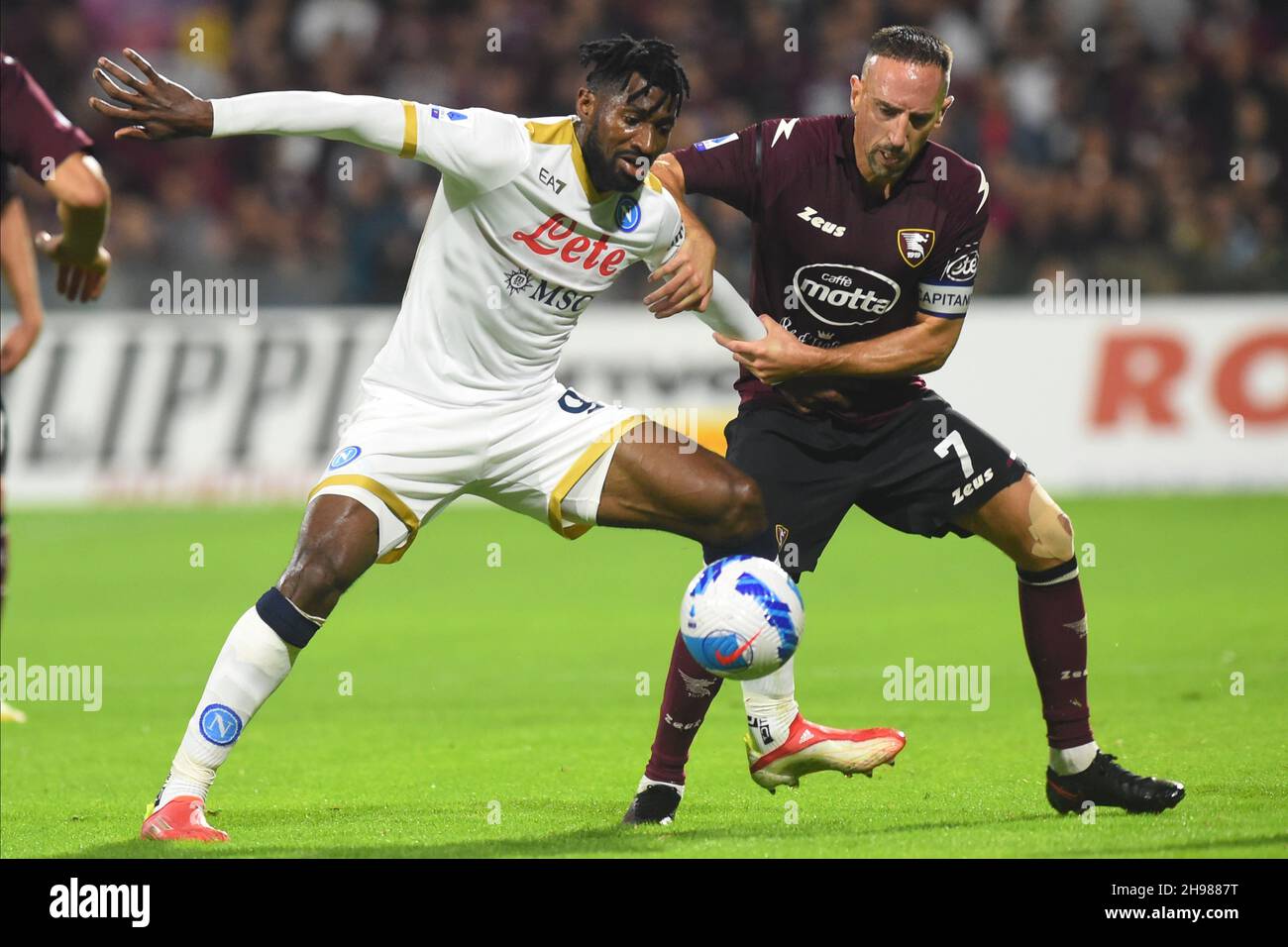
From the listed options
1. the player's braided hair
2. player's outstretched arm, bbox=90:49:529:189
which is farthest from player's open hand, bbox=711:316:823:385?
player's outstretched arm, bbox=90:49:529:189

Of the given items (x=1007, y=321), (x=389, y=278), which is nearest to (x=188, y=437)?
(x=389, y=278)

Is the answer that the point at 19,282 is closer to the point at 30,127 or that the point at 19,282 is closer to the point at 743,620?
the point at 30,127

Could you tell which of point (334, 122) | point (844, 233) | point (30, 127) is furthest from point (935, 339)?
point (30, 127)

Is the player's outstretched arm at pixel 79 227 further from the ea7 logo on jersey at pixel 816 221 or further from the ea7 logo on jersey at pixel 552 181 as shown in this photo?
the ea7 logo on jersey at pixel 816 221

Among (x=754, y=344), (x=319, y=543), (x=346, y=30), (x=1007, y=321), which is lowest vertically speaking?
(x=319, y=543)

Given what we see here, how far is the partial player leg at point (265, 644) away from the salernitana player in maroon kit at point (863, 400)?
1201 millimetres

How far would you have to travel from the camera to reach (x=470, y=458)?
589 centimetres

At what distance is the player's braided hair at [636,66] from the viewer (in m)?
5.74

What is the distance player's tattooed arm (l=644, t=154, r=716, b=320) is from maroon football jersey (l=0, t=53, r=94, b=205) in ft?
5.94

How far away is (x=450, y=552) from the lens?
45.0 feet

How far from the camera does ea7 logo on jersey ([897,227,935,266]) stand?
6129 mm

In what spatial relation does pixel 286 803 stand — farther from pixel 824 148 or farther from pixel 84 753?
pixel 824 148

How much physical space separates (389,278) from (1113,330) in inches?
240
